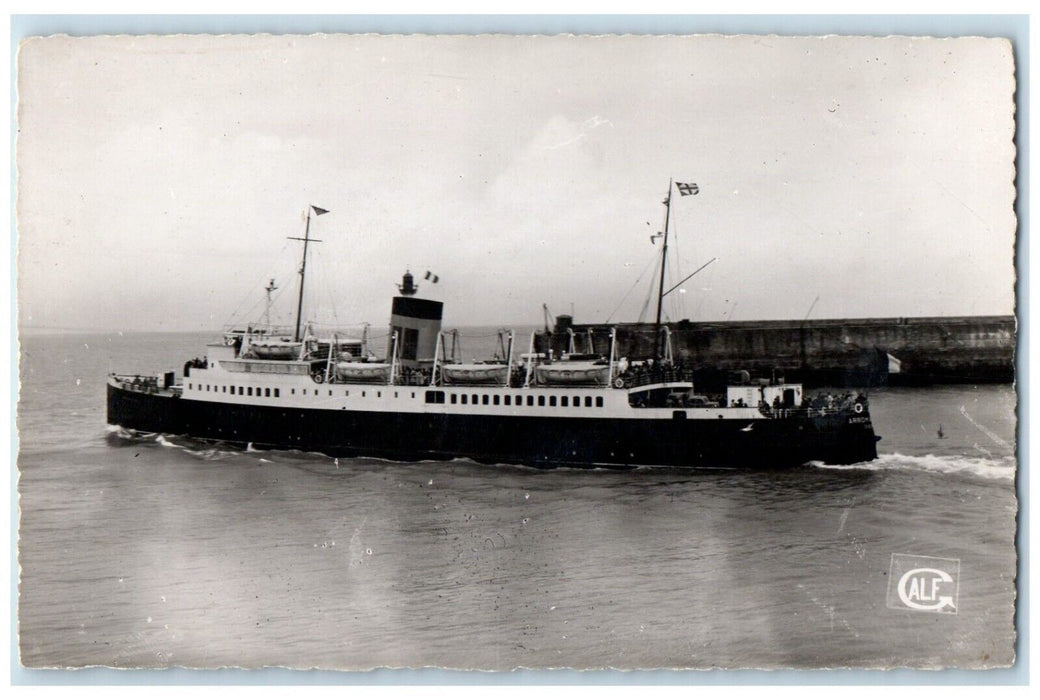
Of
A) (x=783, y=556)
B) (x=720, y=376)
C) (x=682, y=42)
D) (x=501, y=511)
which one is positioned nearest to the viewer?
(x=682, y=42)

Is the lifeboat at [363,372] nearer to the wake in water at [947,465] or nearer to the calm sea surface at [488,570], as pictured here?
the calm sea surface at [488,570]

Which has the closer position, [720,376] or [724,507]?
[724,507]

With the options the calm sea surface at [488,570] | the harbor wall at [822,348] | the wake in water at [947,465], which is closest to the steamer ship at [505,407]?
the wake in water at [947,465]

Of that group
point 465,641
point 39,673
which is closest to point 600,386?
point 465,641

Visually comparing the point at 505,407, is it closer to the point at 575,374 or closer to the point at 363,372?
the point at 575,374

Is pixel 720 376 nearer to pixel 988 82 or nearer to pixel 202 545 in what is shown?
pixel 988 82

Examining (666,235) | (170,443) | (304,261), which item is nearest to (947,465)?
(666,235)

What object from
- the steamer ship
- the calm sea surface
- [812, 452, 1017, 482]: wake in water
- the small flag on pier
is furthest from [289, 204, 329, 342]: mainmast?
the small flag on pier
